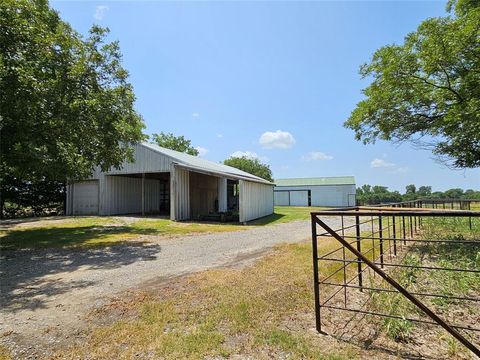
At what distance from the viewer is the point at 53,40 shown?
9.57 m

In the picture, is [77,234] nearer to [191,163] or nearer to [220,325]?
[191,163]

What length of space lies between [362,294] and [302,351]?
212cm

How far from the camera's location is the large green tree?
7.50m

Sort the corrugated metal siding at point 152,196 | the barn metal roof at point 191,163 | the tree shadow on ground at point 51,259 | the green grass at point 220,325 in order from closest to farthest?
the green grass at point 220,325
the tree shadow on ground at point 51,259
the barn metal roof at point 191,163
the corrugated metal siding at point 152,196

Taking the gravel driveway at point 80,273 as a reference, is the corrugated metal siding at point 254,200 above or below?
above

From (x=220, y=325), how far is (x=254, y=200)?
587 inches

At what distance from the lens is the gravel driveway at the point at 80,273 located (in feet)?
12.6

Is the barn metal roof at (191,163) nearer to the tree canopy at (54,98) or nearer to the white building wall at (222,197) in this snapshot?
the white building wall at (222,197)

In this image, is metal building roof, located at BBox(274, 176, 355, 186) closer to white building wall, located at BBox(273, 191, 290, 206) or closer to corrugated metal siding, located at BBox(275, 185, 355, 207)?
corrugated metal siding, located at BBox(275, 185, 355, 207)

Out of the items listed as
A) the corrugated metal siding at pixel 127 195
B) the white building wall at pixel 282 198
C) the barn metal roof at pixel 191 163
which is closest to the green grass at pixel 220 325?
the barn metal roof at pixel 191 163

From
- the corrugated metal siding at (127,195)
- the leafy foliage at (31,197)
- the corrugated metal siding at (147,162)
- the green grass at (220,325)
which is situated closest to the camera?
the green grass at (220,325)

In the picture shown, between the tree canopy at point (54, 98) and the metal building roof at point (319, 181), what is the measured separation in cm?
3006

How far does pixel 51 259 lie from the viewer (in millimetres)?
7680

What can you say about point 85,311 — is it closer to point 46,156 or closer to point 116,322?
point 116,322
